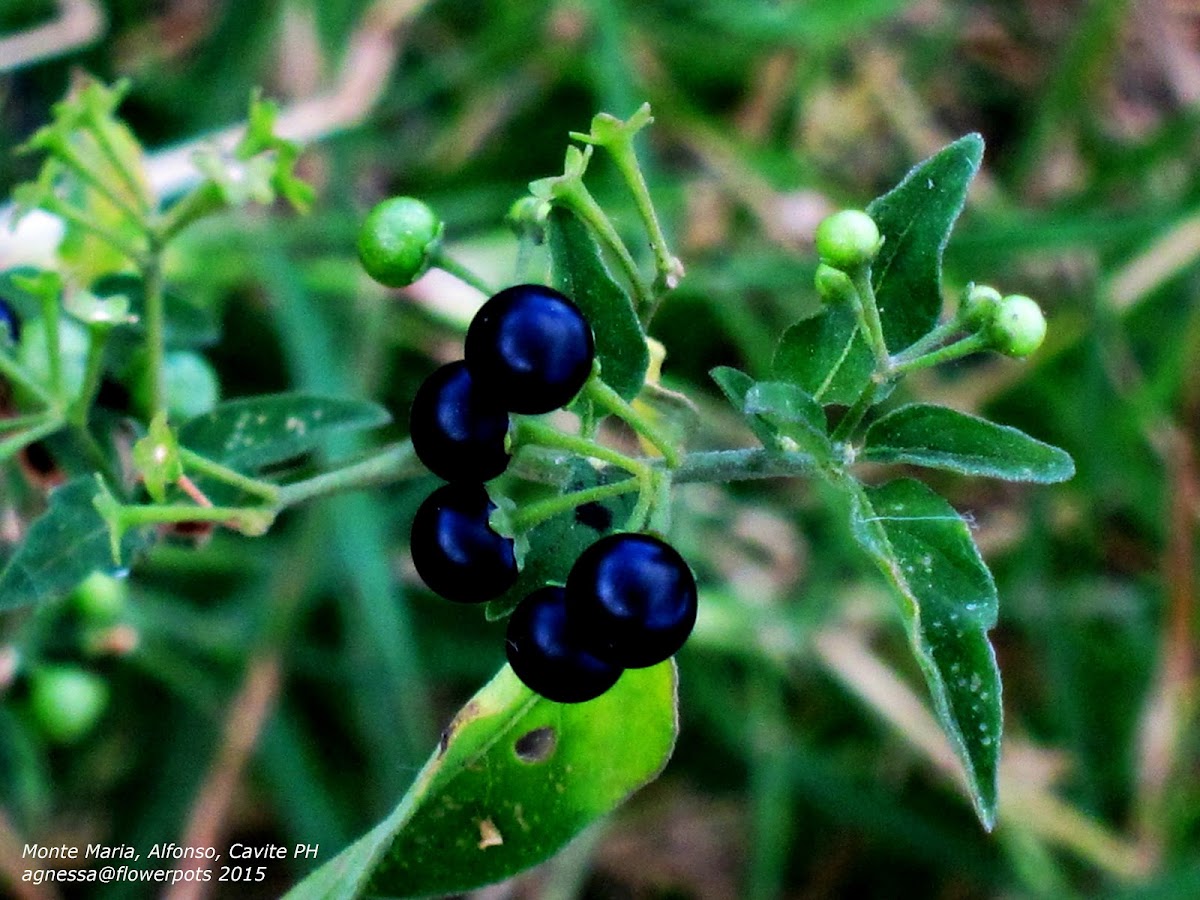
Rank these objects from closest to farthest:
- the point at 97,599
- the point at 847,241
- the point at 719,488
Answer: the point at 847,241 → the point at 97,599 → the point at 719,488

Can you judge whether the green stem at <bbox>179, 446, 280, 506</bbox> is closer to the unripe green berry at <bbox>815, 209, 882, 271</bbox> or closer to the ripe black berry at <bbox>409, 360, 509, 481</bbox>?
the ripe black berry at <bbox>409, 360, 509, 481</bbox>

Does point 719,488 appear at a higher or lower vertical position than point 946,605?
lower

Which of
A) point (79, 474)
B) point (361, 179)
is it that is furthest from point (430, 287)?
point (79, 474)

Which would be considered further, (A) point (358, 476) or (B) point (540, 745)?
(B) point (540, 745)

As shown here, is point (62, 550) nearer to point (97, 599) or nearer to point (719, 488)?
point (97, 599)

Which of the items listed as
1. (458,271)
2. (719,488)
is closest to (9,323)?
(458,271)

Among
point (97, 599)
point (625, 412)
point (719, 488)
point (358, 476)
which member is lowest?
point (719, 488)
